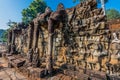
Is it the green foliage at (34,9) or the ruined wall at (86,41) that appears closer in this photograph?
the ruined wall at (86,41)

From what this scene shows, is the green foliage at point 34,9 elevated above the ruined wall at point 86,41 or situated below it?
above

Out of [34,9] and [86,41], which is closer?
[86,41]

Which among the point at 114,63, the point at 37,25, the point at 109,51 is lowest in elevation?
the point at 114,63

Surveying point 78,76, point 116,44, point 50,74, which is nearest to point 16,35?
point 50,74

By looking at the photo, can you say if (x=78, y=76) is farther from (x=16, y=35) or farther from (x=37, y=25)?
(x=16, y=35)

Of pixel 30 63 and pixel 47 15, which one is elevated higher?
pixel 47 15

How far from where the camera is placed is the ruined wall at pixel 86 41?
5.31 meters

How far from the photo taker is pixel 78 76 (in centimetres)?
603

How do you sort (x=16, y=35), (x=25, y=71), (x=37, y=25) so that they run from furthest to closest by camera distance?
(x=16, y=35) < (x=37, y=25) < (x=25, y=71)

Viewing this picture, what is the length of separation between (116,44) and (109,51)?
396mm

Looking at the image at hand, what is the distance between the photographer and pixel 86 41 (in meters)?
6.28

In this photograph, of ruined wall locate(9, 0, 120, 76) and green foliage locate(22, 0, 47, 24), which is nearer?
ruined wall locate(9, 0, 120, 76)

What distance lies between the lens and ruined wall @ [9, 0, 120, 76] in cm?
531

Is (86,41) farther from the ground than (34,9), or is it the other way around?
(34,9)
